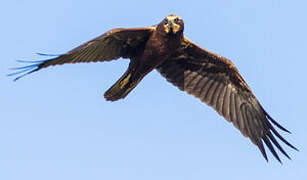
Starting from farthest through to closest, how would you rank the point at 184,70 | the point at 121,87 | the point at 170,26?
the point at 184,70, the point at 121,87, the point at 170,26

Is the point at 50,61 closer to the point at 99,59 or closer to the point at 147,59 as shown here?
the point at 99,59

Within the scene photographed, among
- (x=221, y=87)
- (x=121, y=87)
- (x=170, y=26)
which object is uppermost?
(x=170, y=26)

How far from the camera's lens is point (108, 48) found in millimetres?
10180

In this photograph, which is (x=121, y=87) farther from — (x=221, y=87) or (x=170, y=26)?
(x=221, y=87)

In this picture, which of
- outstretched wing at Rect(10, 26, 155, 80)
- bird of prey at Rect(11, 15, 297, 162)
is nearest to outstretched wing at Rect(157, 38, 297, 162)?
bird of prey at Rect(11, 15, 297, 162)

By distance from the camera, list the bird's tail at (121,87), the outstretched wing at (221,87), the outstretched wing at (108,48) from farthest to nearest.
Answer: the outstretched wing at (221,87)
the bird's tail at (121,87)
the outstretched wing at (108,48)

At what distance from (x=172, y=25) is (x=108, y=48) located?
125 cm

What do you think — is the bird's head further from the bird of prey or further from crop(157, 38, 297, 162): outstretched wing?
crop(157, 38, 297, 162): outstretched wing

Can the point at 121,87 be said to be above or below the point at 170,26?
below

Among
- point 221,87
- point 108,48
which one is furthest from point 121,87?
point 221,87

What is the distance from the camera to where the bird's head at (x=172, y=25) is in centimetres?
1013

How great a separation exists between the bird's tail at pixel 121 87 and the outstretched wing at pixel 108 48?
0.43m

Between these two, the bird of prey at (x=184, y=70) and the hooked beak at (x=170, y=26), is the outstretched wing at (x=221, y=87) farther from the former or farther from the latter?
the hooked beak at (x=170, y=26)

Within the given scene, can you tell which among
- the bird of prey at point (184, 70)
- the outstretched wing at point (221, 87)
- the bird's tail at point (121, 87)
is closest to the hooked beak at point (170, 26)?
the bird of prey at point (184, 70)
